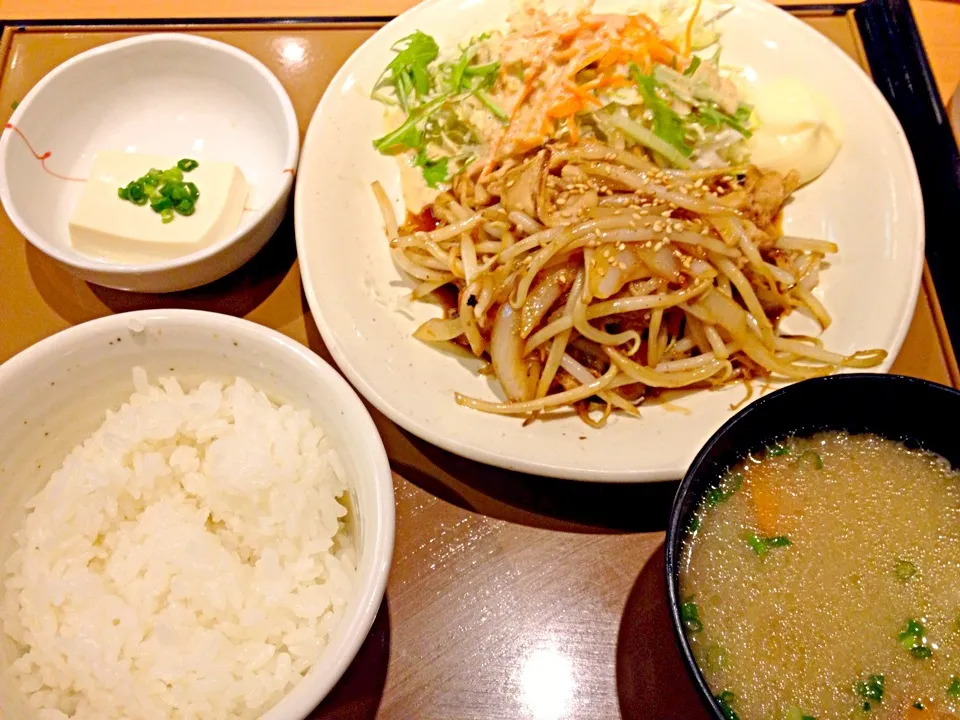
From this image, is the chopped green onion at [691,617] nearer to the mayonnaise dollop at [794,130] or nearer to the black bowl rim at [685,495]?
the black bowl rim at [685,495]

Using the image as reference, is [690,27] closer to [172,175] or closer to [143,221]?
[172,175]

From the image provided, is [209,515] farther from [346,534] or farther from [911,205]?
[911,205]

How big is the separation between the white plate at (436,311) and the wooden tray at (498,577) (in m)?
0.16

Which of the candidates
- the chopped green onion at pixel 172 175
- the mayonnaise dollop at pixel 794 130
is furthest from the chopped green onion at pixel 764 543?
the chopped green onion at pixel 172 175

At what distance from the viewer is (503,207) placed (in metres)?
1.88

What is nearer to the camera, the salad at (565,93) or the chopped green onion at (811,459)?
the chopped green onion at (811,459)

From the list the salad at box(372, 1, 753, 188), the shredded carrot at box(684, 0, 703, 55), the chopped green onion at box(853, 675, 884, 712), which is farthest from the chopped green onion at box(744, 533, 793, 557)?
the shredded carrot at box(684, 0, 703, 55)

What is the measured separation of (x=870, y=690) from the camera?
107 centimetres

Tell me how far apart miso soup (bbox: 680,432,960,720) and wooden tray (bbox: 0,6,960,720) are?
0.36m

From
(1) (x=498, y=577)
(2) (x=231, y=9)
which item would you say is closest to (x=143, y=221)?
(2) (x=231, y=9)

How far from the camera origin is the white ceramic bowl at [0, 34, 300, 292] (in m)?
2.00

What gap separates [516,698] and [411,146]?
1.62 meters

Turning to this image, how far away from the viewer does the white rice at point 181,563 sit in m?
1.19

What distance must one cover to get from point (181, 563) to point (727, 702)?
1.00m
